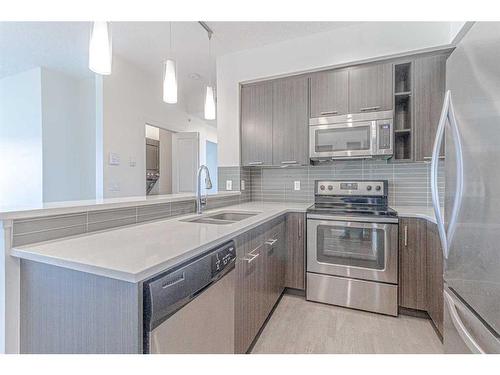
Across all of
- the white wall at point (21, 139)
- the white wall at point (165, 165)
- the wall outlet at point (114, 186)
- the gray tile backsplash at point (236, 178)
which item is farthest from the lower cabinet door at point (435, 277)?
the white wall at point (165, 165)

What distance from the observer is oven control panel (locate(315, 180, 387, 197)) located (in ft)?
8.26

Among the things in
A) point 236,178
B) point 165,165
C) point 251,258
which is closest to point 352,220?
point 251,258

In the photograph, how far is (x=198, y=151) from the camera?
16.4ft

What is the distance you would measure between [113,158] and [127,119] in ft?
2.02

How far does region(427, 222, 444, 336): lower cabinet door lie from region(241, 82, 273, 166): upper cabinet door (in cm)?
162

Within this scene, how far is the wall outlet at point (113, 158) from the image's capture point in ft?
10.4

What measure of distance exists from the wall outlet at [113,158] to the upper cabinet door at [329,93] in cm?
253

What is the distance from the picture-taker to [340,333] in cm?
183

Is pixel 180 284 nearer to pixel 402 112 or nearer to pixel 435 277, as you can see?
pixel 435 277

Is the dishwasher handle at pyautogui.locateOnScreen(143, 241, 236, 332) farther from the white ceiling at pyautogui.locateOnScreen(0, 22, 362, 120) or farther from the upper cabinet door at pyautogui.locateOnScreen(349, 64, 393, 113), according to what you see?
the white ceiling at pyautogui.locateOnScreen(0, 22, 362, 120)

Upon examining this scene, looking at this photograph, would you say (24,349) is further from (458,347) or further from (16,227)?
(458,347)

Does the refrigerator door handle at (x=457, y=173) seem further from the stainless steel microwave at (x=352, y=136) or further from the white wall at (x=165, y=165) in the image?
the white wall at (x=165, y=165)
